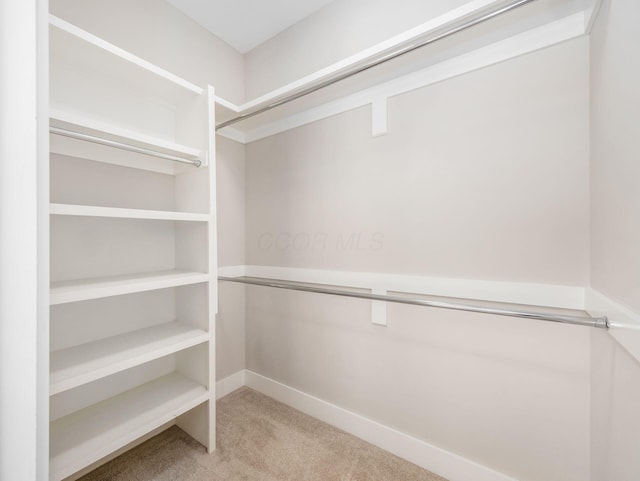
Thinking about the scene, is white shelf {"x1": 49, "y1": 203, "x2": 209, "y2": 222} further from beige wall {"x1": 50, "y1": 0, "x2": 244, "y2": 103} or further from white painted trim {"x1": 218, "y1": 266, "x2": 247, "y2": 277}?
beige wall {"x1": 50, "y1": 0, "x2": 244, "y2": 103}

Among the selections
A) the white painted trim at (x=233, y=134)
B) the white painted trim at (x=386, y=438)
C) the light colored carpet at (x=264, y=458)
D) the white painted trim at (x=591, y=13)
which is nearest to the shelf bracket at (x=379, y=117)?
the white painted trim at (x=591, y=13)

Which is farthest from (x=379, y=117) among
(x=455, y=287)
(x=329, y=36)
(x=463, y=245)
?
(x=455, y=287)

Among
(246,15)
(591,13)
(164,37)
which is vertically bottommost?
(591,13)

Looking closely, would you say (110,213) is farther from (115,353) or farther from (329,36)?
(329,36)

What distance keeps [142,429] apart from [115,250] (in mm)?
881

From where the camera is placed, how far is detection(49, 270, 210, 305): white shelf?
37.2 inches

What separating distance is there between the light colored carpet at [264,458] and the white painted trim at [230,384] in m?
0.26

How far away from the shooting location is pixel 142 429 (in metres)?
1.16

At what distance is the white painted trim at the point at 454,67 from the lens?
1023mm

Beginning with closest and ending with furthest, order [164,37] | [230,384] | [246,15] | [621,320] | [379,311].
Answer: [621,320] < [379,311] < [164,37] < [246,15] < [230,384]

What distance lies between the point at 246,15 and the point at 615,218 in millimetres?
2246

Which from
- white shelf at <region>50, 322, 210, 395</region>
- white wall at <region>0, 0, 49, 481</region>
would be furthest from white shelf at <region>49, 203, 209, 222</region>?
white shelf at <region>50, 322, 210, 395</region>

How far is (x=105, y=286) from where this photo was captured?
3.51ft

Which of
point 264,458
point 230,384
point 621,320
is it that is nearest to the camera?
point 621,320
